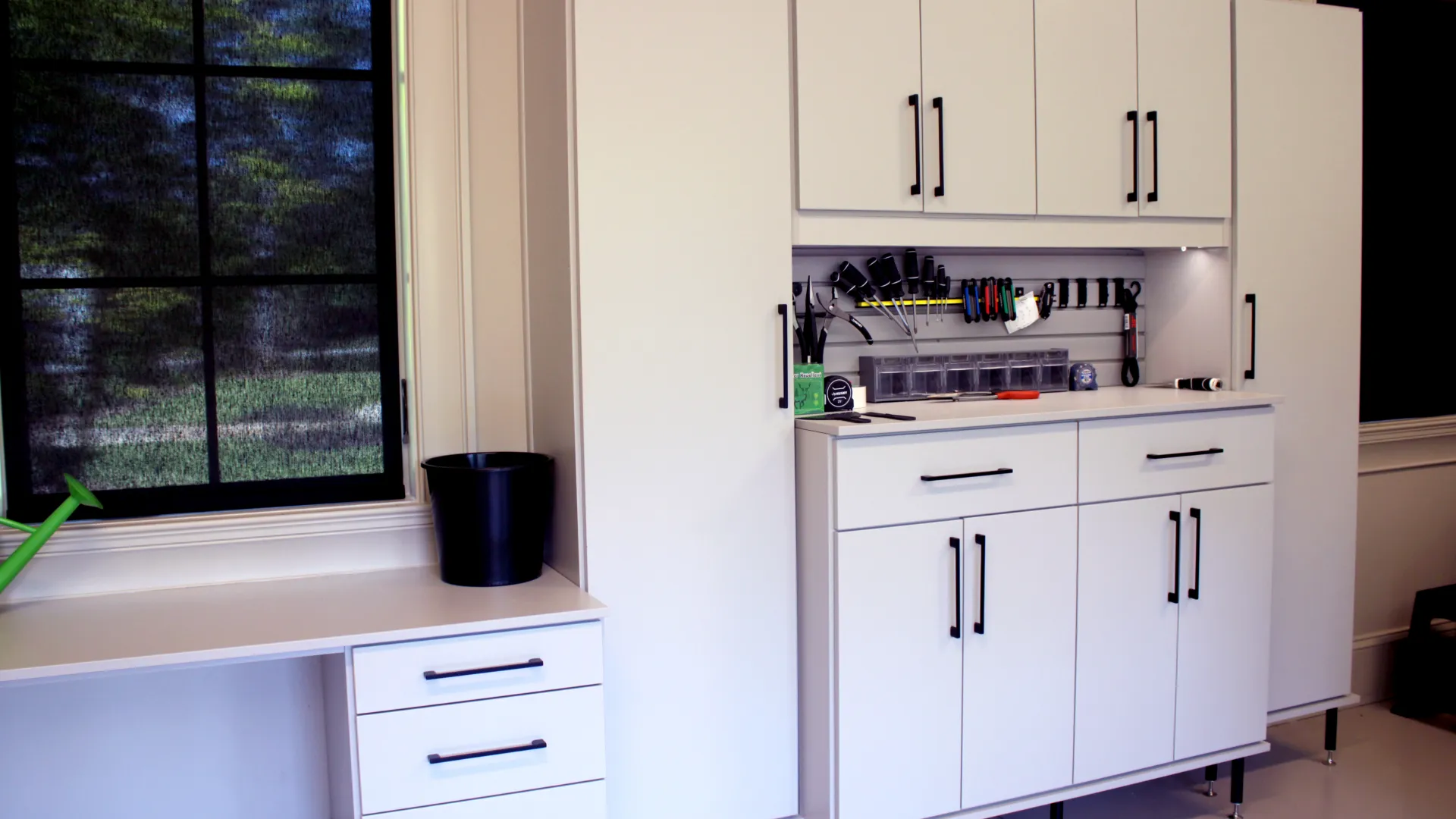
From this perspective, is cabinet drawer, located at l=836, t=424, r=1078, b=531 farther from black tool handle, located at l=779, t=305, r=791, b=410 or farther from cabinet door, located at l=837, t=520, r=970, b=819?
black tool handle, located at l=779, t=305, r=791, b=410

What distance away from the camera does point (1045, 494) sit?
2.70m

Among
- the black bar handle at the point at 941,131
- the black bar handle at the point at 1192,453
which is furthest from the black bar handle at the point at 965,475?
the black bar handle at the point at 941,131

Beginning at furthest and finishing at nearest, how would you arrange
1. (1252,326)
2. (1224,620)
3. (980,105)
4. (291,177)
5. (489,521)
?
(1252,326)
(1224,620)
(980,105)
(291,177)
(489,521)

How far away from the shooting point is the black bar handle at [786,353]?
2578mm

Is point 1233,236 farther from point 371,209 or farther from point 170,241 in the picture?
point 170,241

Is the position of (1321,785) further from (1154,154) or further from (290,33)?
(290,33)

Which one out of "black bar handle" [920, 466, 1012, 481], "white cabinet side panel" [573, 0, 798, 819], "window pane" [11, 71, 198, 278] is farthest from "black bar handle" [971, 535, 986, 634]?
"window pane" [11, 71, 198, 278]

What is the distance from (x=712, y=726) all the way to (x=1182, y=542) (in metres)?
1.38

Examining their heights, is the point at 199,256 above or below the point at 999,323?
above

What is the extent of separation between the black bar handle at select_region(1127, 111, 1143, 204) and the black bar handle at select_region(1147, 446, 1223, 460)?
75 cm

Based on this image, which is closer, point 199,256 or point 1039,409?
point 199,256

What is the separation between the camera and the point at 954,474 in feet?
8.48

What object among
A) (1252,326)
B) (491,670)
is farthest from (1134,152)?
(491,670)

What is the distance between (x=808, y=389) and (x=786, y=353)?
18 cm
